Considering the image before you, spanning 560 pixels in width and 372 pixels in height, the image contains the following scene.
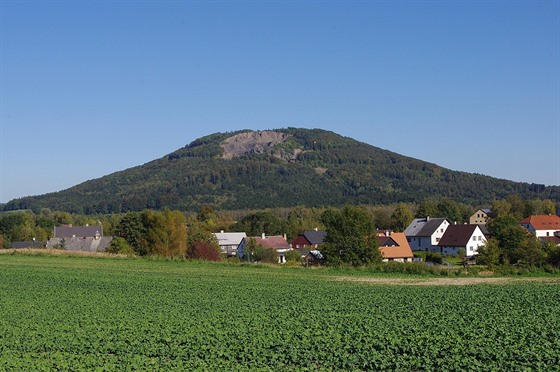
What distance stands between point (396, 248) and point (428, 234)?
77.0 ft

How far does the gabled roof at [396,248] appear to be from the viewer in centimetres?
8862

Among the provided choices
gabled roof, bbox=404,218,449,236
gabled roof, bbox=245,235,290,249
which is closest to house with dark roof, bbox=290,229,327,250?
gabled roof, bbox=245,235,290,249

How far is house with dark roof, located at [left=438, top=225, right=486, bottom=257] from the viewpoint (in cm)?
9838

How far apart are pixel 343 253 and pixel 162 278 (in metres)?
26.5

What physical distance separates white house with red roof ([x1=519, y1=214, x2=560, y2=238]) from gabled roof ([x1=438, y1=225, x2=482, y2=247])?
35431mm

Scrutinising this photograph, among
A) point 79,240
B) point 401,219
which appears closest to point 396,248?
point 79,240

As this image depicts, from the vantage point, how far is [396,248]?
90.2 m

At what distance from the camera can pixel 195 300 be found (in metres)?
27.7

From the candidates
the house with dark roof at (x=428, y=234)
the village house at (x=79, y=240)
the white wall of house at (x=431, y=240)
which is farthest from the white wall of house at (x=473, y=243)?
the village house at (x=79, y=240)

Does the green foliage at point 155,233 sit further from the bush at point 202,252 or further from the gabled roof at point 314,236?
the gabled roof at point 314,236

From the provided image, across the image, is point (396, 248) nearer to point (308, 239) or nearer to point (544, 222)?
point (308, 239)

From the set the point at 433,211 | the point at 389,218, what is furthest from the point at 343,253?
the point at 389,218

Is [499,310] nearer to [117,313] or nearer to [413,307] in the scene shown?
[413,307]

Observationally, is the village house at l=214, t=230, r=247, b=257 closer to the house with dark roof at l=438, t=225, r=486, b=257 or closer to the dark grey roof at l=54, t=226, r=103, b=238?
the dark grey roof at l=54, t=226, r=103, b=238
